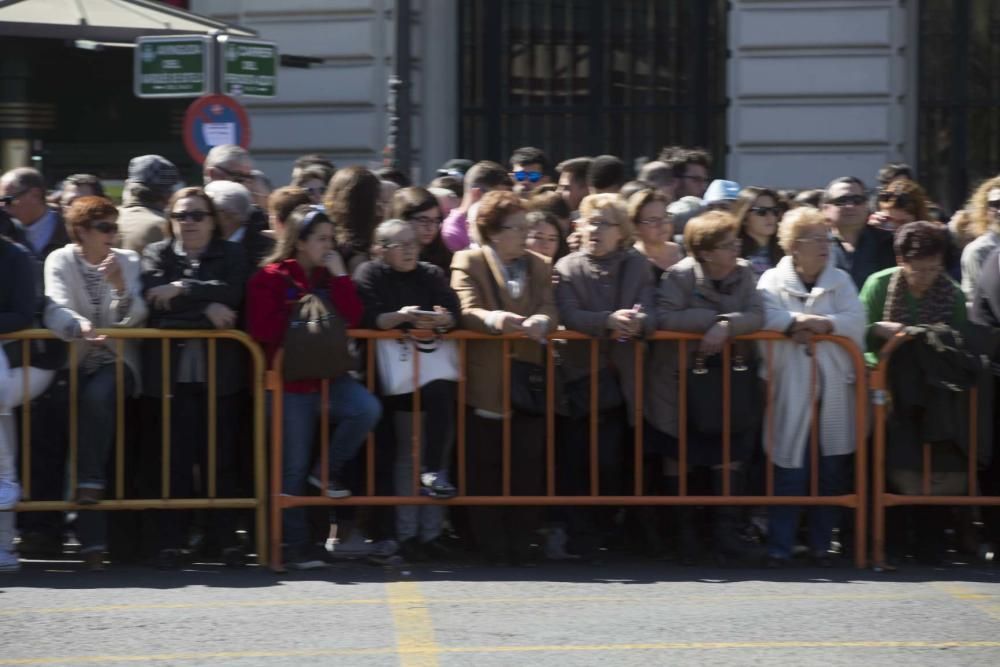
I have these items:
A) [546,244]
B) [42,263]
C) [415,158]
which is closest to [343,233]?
[546,244]

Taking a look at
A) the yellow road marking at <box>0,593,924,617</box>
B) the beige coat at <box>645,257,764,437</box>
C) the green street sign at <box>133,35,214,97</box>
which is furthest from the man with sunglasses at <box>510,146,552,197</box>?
the yellow road marking at <box>0,593,924,617</box>

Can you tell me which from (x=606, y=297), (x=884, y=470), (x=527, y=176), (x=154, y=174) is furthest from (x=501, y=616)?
(x=527, y=176)

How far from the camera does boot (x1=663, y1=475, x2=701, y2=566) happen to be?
8523 mm

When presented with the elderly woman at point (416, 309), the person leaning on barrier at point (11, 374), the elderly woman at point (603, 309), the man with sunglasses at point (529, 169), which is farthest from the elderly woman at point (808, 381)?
the person leaning on barrier at point (11, 374)

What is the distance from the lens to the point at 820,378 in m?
8.52

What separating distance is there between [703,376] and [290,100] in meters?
10.1

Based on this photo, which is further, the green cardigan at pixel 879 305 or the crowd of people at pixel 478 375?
the green cardigan at pixel 879 305

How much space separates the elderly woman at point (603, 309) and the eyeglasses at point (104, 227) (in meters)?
2.10

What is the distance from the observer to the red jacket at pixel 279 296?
27.0 ft

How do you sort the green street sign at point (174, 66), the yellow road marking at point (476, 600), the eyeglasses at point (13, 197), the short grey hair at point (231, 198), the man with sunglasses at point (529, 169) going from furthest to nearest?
1. the green street sign at point (174, 66)
2. the man with sunglasses at point (529, 169)
3. the eyeglasses at point (13, 197)
4. the short grey hair at point (231, 198)
5. the yellow road marking at point (476, 600)

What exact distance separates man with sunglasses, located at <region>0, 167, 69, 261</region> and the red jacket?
166 cm

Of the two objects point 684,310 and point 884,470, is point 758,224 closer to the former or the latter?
point 684,310

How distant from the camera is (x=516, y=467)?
8.54 m

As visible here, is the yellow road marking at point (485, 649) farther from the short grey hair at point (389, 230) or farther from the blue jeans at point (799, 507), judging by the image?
the short grey hair at point (389, 230)
